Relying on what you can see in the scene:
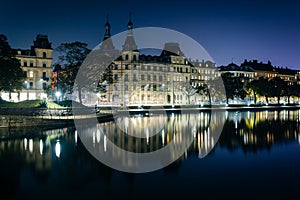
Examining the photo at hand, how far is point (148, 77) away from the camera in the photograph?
310 ft

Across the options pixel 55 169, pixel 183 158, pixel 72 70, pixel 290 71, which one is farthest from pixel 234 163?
pixel 290 71

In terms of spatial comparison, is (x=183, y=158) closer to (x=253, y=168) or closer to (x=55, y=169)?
(x=253, y=168)

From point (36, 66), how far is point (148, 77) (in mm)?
33832

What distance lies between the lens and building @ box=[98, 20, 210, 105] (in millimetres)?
88125

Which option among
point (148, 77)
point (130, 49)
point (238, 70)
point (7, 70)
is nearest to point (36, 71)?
point (130, 49)

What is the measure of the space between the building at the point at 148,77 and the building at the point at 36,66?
1607 centimetres

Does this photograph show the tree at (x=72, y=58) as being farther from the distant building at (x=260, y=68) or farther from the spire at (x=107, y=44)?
the distant building at (x=260, y=68)

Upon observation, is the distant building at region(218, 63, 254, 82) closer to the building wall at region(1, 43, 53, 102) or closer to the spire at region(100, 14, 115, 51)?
the spire at region(100, 14, 115, 51)

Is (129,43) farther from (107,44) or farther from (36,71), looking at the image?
(36,71)

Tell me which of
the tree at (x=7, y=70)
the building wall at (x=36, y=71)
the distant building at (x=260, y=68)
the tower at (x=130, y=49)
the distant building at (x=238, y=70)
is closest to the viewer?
the tree at (x=7, y=70)

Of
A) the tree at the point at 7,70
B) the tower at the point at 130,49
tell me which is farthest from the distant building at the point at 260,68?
the tree at the point at 7,70

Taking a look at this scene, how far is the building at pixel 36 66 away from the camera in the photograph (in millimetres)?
74438

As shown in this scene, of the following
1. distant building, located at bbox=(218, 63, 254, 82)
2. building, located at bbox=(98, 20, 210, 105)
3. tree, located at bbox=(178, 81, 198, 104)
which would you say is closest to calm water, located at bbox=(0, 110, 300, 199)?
tree, located at bbox=(178, 81, 198, 104)

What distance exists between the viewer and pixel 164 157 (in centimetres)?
1581
